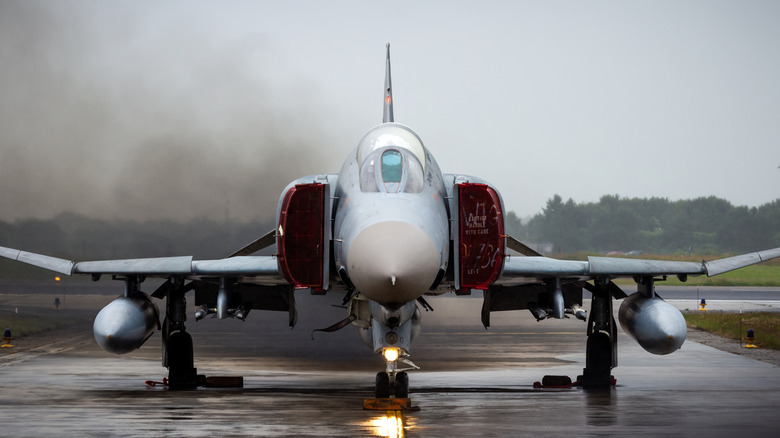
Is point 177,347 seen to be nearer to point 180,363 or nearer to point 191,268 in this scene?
point 180,363

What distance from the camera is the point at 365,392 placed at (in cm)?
1421

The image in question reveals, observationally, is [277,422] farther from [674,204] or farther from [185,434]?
[674,204]

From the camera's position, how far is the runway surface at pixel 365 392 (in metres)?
10.5

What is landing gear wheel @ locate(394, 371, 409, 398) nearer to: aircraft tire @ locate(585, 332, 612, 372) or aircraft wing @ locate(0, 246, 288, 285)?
aircraft wing @ locate(0, 246, 288, 285)

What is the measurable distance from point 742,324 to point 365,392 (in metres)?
16.1

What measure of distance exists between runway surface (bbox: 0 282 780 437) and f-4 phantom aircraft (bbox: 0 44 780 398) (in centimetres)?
89

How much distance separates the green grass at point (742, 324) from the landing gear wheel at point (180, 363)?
42.0 feet

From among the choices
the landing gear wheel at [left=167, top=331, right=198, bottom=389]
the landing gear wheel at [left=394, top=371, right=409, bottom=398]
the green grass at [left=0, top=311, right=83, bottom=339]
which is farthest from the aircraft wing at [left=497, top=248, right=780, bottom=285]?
the green grass at [left=0, top=311, right=83, bottom=339]

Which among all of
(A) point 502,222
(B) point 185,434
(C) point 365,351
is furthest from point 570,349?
(B) point 185,434

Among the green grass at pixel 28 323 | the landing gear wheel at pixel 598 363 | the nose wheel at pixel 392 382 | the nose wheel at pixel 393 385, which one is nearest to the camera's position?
the nose wheel at pixel 392 382

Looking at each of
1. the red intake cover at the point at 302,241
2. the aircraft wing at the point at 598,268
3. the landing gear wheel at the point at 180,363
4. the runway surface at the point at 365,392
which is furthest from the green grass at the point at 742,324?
the red intake cover at the point at 302,241

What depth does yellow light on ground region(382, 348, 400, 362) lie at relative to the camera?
11688mm

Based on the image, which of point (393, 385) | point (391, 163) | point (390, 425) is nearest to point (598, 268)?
point (393, 385)

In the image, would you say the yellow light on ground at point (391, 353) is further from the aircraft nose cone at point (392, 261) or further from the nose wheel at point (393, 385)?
the aircraft nose cone at point (392, 261)
